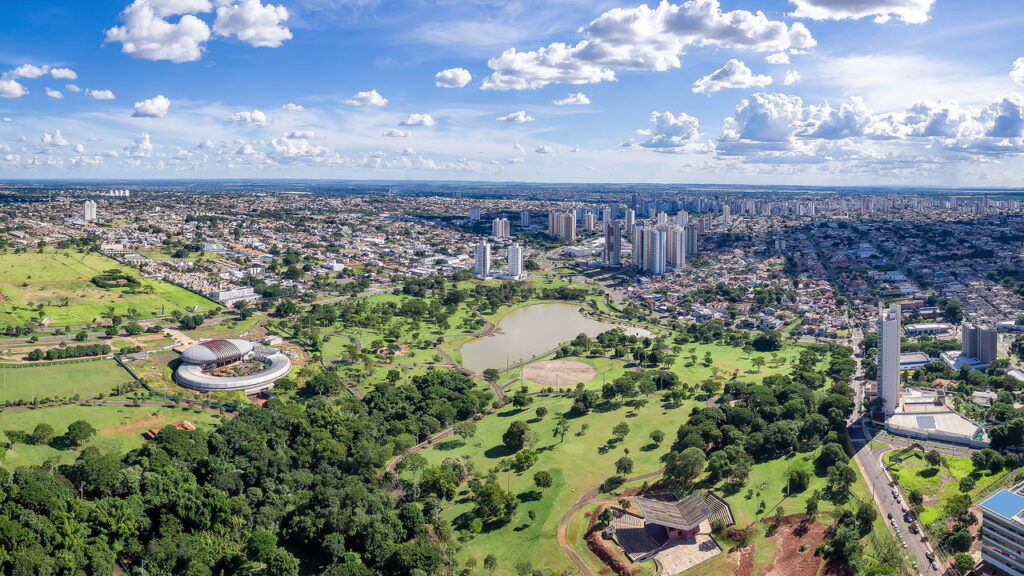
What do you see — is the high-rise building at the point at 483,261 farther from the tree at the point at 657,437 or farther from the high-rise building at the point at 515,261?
the tree at the point at 657,437

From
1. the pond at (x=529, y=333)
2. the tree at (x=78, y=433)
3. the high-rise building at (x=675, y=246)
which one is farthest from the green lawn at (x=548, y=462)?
the high-rise building at (x=675, y=246)

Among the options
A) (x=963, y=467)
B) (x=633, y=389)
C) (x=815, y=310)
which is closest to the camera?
(x=963, y=467)

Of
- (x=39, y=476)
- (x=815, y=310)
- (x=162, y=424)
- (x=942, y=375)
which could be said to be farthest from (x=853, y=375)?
(x=39, y=476)

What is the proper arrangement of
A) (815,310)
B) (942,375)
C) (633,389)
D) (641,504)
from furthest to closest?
(815,310), (942,375), (633,389), (641,504)

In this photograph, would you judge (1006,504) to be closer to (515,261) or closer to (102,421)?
(102,421)

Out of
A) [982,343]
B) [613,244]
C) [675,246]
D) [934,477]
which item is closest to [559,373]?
[934,477]

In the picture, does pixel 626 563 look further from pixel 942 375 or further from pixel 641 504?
pixel 942 375

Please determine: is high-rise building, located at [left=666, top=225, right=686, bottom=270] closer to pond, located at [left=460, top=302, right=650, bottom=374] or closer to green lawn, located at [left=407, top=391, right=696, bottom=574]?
pond, located at [left=460, top=302, right=650, bottom=374]

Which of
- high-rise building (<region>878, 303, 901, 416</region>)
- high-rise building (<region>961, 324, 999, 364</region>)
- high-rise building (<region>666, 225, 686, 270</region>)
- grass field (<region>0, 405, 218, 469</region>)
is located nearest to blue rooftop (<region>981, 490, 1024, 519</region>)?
high-rise building (<region>878, 303, 901, 416</region>)
